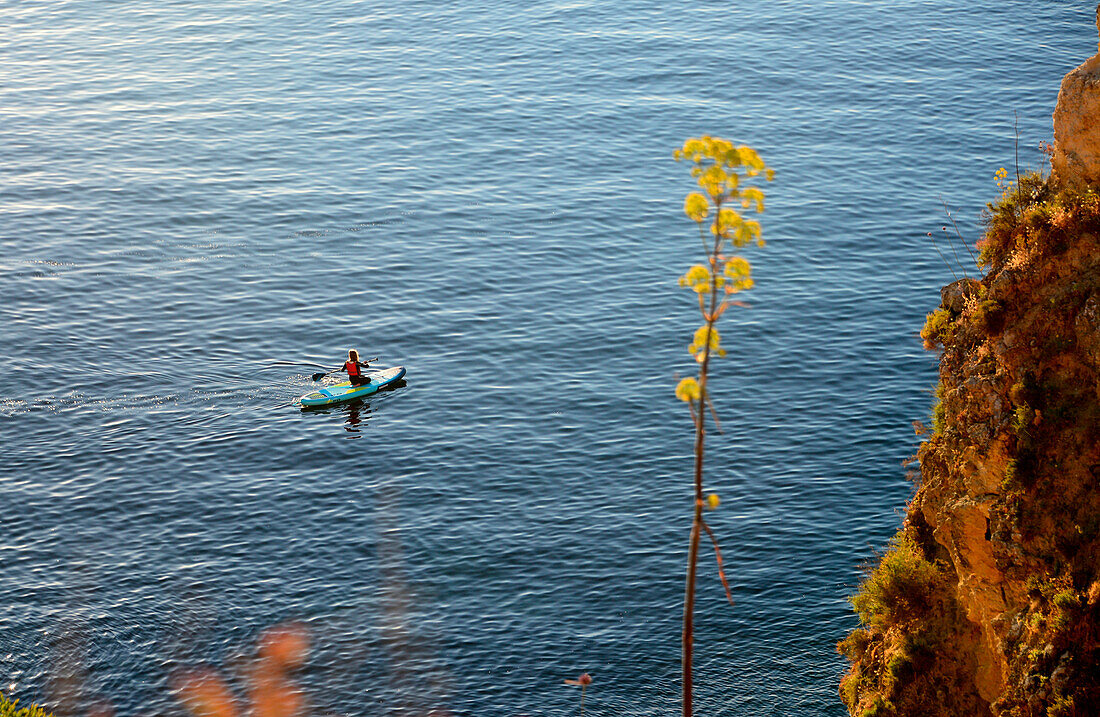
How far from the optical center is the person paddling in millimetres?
67250

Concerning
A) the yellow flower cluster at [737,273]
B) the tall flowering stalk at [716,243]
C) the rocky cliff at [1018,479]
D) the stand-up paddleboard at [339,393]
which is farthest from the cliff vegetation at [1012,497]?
the stand-up paddleboard at [339,393]

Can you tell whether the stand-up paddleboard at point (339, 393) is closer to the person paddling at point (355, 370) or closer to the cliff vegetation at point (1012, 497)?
the person paddling at point (355, 370)

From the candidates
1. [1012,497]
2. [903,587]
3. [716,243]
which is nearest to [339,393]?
[903,587]

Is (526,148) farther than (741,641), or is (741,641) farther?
(526,148)

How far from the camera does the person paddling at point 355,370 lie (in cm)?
6725

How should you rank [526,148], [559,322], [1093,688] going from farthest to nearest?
[526,148]
[559,322]
[1093,688]

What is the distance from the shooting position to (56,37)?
134 m

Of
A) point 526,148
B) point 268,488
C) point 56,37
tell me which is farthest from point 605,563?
point 56,37

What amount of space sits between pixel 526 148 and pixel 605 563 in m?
57.0

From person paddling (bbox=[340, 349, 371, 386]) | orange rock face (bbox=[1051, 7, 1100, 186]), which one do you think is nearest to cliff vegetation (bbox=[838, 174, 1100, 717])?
orange rock face (bbox=[1051, 7, 1100, 186])

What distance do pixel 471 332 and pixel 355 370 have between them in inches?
392

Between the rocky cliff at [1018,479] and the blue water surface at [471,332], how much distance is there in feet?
38.6

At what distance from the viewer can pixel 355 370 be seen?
6738cm

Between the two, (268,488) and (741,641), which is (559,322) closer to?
(268,488)
